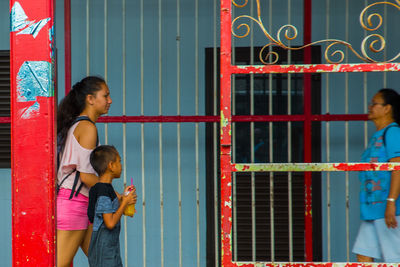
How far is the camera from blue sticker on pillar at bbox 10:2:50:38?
2.21 m

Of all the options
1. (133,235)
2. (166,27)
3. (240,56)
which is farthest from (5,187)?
(240,56)

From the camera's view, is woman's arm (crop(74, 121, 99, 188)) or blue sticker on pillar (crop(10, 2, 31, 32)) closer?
blue sticker on pillar (crop(10, 2, 31, 32))

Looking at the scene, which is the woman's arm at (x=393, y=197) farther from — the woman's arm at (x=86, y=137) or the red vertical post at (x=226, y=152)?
the woman's arm at (x=86, y=137)

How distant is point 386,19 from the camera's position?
4.50m

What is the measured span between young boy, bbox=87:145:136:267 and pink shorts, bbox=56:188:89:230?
0.10m

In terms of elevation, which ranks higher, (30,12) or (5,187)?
(30,12)

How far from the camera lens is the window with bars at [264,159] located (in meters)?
4.57

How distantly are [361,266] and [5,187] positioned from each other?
3581mm

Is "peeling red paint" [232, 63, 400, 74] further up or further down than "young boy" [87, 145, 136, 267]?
further up

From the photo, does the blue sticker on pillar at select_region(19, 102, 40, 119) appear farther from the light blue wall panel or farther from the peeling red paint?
the light blue wall panel

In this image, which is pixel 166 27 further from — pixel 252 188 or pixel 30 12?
pixel 30 12

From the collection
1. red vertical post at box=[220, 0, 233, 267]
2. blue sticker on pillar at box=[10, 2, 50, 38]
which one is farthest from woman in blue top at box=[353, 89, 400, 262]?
blue sticker on pillar at box=[10, 2, 50, 38]

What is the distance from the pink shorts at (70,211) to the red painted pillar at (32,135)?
544mm

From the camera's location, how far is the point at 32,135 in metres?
2.20
